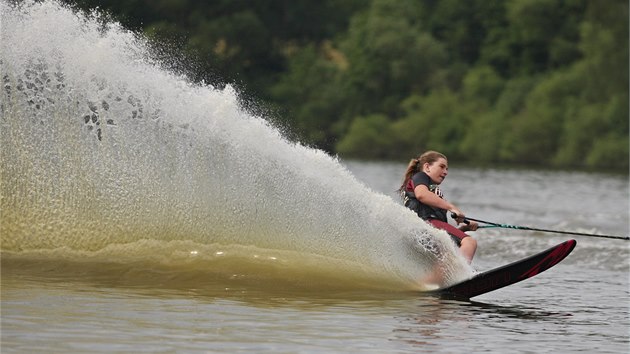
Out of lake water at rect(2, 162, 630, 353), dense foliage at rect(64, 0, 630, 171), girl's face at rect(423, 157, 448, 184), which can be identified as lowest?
lake water at rect(2, 162, 630, 353)

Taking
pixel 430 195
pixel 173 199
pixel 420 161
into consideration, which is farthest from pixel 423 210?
pixel 173 199

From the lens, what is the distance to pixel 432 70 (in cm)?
7888

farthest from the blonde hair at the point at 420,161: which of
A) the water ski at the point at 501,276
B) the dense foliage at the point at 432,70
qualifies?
the dense foliage at the point at 432,70

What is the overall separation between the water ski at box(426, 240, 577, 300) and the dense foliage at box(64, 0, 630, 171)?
44.9 m

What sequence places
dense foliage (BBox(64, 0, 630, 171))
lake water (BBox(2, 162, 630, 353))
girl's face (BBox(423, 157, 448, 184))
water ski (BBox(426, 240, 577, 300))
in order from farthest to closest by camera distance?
dense foliage (BBox(64, 0, 630, 171))
girl's face (BBox(423, 157, 448, 184))
water ski (BBox(426, 240, 577, 300))
lake water (BBox(2, 162, 630, 353))

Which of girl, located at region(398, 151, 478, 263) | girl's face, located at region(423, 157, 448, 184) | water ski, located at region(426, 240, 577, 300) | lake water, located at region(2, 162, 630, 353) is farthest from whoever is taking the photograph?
girl's face, located at region(423, 157, 448, 184)

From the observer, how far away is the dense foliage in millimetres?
63469

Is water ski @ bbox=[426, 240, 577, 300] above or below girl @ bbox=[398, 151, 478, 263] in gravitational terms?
below

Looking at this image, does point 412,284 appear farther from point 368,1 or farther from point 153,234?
point 368,1

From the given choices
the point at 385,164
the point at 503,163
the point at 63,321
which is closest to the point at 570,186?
the point at 385,164

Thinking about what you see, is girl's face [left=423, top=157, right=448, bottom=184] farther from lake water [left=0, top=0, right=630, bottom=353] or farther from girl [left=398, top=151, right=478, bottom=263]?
lake water [left=0, top=0, right=630, bottom=353]

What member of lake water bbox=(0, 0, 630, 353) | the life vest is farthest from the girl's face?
lake water bbox=(0, 0, 630, 353)

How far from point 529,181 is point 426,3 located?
147 ft

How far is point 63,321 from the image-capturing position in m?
10.8
